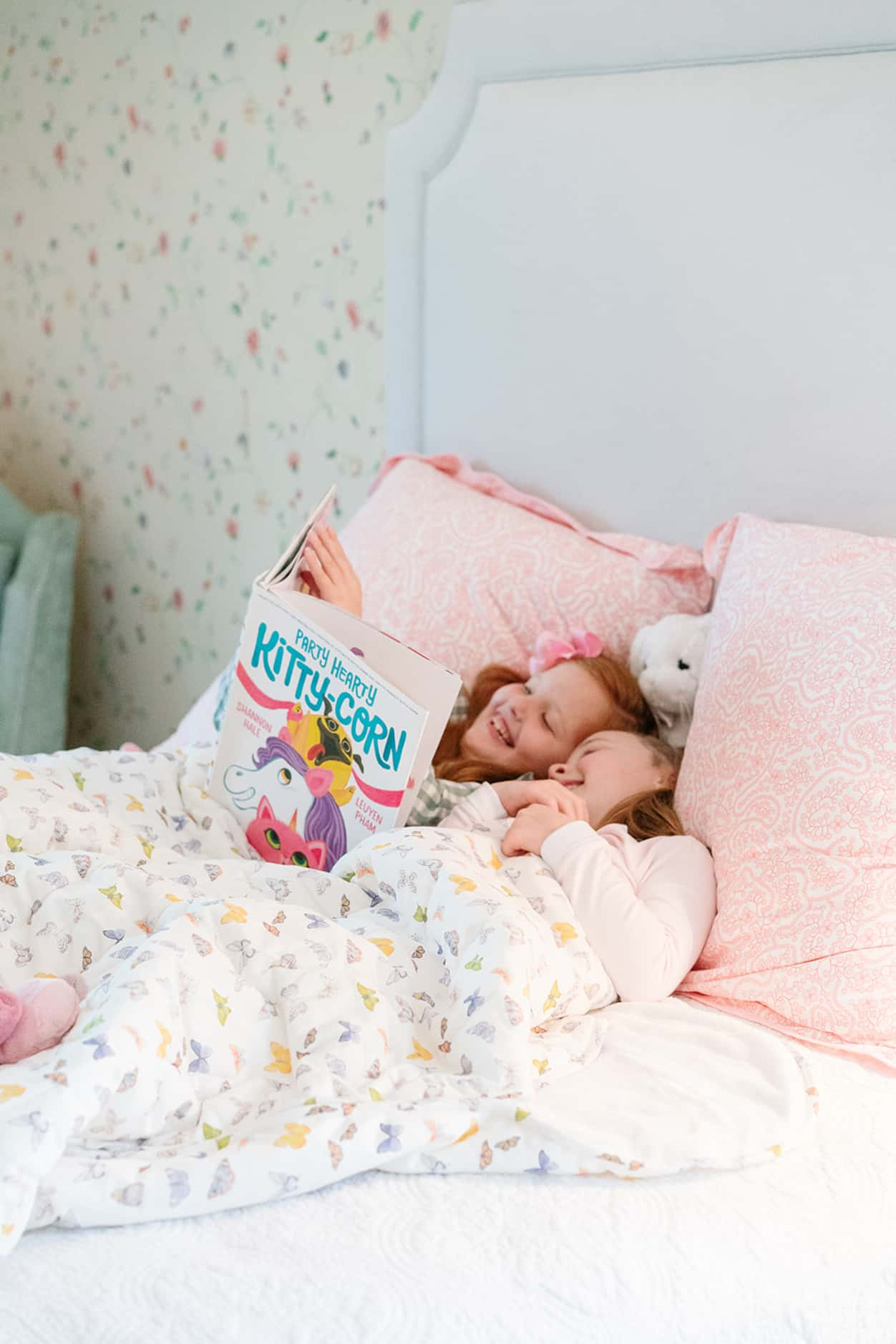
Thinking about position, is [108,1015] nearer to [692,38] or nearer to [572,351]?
[572,351]

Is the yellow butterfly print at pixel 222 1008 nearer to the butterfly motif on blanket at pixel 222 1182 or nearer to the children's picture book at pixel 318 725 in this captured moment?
the butterfly motif on blanket at pixel 222 1182

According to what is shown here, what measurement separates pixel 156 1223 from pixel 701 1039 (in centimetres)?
48

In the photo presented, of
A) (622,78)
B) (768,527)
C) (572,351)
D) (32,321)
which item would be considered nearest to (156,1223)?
(768,527)

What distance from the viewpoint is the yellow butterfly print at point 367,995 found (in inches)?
36.8

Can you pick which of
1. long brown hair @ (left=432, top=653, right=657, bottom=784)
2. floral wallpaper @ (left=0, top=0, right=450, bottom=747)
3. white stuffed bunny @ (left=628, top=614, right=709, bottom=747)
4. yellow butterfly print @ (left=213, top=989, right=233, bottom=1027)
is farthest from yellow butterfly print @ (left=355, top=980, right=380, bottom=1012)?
floral wallpaper @ (left=0, top=0, right=450, bottom=747)

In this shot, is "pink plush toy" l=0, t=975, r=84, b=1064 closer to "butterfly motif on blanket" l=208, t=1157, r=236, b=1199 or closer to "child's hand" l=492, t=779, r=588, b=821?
"butterfly motif on blanket" l=208, t=1157, r=236, b=1199

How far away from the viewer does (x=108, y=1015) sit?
81 centimetres

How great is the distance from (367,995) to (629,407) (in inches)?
38.1

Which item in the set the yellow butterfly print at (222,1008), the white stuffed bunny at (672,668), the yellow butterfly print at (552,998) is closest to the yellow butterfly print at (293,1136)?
the yellow butterfly print at (222,1008)

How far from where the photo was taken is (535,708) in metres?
1.41

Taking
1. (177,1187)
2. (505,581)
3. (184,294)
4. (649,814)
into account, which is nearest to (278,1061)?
(177,1187)

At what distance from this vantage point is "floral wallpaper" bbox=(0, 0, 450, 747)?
6.33ft

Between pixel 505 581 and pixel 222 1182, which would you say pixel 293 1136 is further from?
pixel 505 581

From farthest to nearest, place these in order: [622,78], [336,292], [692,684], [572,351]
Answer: [336,292] → [572,351] → [622,78] → [692,684]
